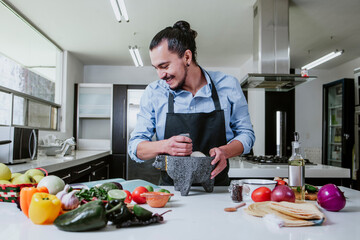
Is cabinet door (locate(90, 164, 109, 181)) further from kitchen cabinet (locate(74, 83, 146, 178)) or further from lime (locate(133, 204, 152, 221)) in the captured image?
lime (locate(133, 204, 152, 221))

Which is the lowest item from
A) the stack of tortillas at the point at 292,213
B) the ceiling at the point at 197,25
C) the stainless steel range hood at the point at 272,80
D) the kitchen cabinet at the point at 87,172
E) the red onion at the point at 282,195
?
the kitchen cabinet at the point at 87,172

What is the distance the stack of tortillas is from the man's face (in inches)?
29.2

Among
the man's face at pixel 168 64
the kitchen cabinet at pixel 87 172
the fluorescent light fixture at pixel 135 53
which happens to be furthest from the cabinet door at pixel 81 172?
the man's face at pixel 168 64

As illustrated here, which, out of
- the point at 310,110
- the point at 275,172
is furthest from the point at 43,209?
the point at 310,110

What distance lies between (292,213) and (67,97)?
16.7ft

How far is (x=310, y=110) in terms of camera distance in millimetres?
6777

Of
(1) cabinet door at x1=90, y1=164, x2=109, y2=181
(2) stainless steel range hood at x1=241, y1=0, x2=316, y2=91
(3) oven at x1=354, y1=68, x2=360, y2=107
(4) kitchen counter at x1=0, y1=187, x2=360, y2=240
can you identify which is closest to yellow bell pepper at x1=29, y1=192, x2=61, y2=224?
(4) kitchen counter at x1=0, y1=187, x2=360, y2=240

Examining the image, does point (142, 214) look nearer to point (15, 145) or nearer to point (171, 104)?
point (171, 104)

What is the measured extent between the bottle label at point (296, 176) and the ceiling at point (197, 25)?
273 cm

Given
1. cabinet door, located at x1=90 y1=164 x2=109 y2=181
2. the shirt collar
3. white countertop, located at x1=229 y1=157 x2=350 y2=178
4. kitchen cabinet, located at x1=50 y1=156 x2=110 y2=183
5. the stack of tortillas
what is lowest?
cabinet door, located at x1=90 y1=164 x2=109 y2=181

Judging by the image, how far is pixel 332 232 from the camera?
83 cm

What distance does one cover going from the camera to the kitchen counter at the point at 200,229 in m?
0.77

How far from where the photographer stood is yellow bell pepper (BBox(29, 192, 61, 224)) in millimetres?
833

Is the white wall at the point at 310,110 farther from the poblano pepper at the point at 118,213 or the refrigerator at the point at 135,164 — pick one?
the poblano pepper at the point at 118,213
